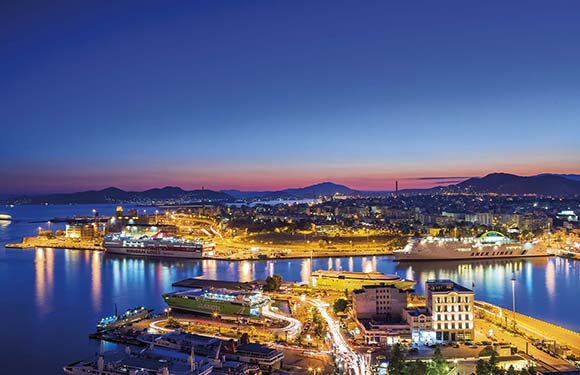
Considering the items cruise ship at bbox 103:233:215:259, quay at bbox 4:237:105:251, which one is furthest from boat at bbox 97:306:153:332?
quay at bbox 4:237:105:251

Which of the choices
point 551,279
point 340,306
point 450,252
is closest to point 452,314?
point 340,306

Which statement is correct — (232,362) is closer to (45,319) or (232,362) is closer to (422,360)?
(422,360)

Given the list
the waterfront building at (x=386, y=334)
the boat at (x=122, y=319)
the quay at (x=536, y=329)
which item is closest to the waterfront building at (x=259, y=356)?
the waterfront building at (x=386, y=334)

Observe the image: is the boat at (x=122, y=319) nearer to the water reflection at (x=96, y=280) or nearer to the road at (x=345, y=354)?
the water reflection at (x=96, y=280)

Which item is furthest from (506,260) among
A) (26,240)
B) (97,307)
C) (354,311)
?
(26,240)

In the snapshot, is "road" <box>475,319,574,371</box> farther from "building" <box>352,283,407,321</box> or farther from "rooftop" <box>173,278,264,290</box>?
"rooftop" <box>173,278,264,290</box>
